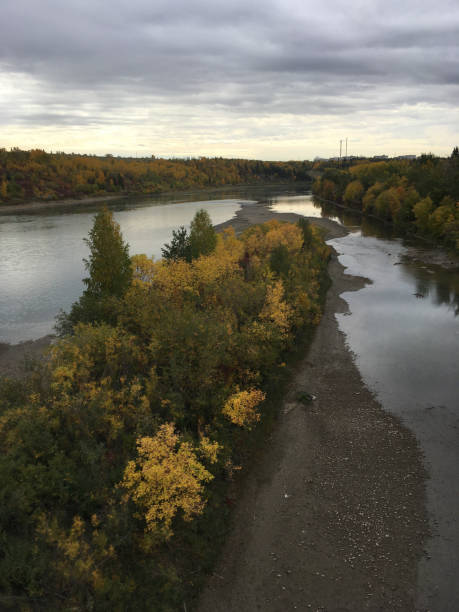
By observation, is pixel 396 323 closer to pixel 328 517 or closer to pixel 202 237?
pixel 202 237

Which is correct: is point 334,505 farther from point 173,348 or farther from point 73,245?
point 73,245

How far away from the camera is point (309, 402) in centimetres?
2508

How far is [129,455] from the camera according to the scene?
15.9 m

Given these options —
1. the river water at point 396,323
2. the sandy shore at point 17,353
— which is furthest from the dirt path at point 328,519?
the sandy shore at point 17,353

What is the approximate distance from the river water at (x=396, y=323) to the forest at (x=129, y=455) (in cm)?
833

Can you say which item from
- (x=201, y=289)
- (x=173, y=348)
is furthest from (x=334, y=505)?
(x=201, y=289)

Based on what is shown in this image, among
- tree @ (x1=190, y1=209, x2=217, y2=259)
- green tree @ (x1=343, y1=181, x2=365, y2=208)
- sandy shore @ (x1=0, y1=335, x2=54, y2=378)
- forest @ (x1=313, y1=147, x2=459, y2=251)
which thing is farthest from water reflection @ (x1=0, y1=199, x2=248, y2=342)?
forest @ (x1=313, y1=147, x2=459, y2=251)

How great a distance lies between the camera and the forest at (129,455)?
12.3 meters

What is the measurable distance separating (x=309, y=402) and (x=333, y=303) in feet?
66.6

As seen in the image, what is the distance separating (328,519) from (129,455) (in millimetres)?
8729

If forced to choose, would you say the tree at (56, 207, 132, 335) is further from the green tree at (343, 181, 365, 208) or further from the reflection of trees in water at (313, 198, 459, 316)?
the green tree at (343, 181, 365, 208)

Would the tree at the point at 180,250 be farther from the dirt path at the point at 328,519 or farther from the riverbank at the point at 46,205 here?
the riverbank at the point at 46,205

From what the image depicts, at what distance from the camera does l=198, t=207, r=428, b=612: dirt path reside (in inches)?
550

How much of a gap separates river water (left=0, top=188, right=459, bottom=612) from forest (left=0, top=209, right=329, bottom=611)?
8330 millimetres
